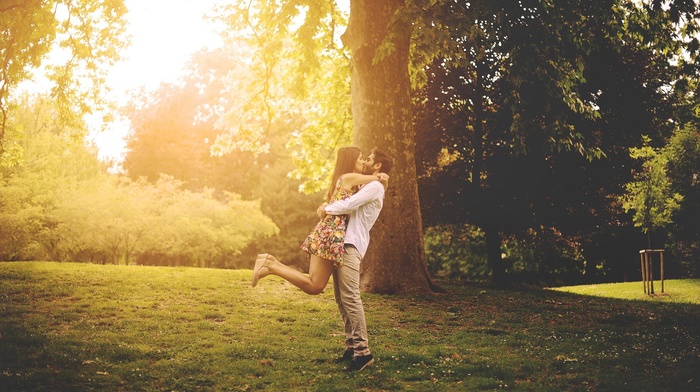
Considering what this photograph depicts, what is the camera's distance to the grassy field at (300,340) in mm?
6230

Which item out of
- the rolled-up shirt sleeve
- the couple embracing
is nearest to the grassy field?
the couple embracing

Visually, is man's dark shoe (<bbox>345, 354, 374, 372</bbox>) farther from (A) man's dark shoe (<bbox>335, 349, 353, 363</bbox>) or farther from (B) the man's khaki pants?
(A) man's dark shoe (<bbox>335, 349, 353, 363</bbox>)

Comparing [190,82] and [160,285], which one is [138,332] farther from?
[190,82]

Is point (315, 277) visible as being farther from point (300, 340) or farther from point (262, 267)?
point (300, 340)

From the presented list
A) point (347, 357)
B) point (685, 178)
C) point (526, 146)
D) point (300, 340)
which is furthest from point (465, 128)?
point (347, 357)

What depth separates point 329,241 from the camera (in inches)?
254

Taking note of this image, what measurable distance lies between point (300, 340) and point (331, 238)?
2413 millimetres

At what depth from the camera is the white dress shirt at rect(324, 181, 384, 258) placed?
6.36 meters

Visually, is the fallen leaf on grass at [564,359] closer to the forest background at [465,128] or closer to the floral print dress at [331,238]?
the floral print dress at [331,238]

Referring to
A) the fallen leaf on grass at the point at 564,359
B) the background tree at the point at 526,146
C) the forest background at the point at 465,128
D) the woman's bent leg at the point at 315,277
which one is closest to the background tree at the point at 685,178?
the forest background at the point at 465,128

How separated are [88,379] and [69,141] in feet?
45.1

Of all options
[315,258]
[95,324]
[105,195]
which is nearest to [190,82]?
[105,195]

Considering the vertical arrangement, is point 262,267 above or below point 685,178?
below

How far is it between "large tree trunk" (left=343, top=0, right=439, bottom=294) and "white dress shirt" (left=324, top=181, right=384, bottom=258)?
220 inches
